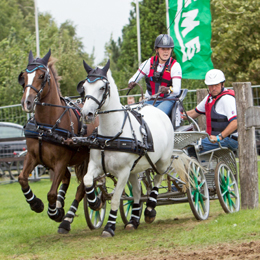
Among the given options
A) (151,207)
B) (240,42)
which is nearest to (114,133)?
(151,207)

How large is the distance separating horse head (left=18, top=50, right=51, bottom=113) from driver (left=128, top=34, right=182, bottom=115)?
5.00ft

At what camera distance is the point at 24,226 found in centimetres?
755

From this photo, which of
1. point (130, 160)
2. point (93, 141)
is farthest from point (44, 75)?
point (130, 160)

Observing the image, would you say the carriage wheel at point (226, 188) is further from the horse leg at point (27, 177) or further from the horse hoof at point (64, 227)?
the horse leg at point (27, 177)

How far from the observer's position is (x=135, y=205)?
23.0 ft

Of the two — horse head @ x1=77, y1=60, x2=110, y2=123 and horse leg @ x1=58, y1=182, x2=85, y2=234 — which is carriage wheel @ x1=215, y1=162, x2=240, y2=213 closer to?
horse leg @ x1=58, y1=182, x2=85, y2=234

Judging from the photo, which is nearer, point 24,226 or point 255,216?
point 255,216

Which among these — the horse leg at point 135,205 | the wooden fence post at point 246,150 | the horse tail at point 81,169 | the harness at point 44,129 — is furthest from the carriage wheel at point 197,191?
the harness at point 44,129

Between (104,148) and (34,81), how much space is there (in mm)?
1147

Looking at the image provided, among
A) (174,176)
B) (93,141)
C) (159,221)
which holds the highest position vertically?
(93,141)

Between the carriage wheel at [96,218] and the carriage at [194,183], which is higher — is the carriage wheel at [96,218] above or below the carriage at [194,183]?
below

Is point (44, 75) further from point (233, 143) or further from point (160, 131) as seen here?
point (233, 143)

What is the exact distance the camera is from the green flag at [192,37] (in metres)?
12.3

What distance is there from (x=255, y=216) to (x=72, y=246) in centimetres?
253
